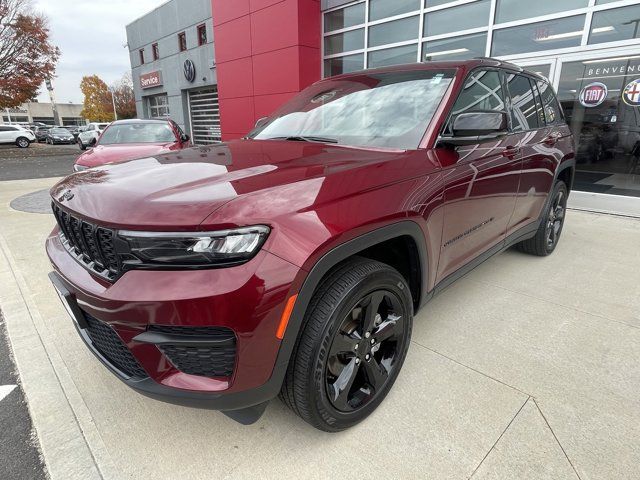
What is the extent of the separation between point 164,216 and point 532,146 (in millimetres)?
3052

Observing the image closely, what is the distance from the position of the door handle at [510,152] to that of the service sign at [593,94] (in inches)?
183

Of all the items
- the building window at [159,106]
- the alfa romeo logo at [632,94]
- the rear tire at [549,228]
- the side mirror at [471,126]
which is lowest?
the rear tire at [549,228]

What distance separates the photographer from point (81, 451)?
177 cm

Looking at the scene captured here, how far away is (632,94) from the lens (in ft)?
19.4

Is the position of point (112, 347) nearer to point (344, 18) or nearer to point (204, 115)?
point (344, 18)

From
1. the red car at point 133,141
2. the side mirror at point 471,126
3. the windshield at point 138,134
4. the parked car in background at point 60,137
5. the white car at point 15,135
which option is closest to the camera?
the side mirror at point 471,126

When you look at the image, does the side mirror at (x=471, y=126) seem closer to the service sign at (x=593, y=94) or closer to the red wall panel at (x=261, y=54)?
the service sign at (x=593, y=94)

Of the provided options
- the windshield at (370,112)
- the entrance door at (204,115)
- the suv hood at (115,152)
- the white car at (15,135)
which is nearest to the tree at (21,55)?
the white car at (15,135)

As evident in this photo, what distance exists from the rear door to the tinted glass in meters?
0.18

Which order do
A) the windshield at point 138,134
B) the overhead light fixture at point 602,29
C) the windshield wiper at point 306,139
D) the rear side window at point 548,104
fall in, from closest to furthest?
the windshield wiper at point 306,139 < the rear side window at point 548,104 < the overhead light fixture at point 602,29 < the windshield at point 138,134

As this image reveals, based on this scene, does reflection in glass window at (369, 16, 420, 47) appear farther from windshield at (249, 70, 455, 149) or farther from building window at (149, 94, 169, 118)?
building window at (149, 94, 169, 118)

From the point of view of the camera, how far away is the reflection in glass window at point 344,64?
31.0 ft

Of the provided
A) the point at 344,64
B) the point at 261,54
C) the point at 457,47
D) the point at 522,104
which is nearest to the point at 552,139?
the point at 522,104

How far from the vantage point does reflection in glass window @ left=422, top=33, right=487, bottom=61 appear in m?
7.31
